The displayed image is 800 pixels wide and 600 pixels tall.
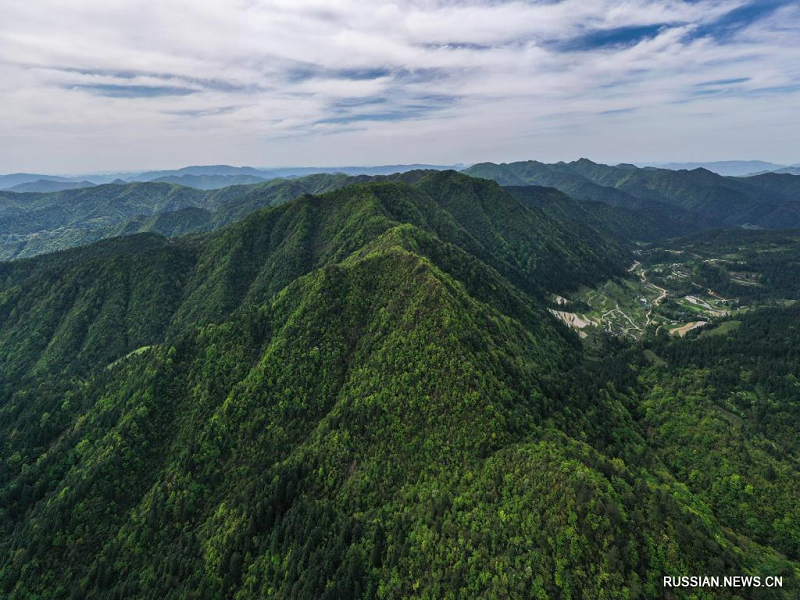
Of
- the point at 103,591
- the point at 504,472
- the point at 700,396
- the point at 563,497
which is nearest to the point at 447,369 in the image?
the point at 504,472

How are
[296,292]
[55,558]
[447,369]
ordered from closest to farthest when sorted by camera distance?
1. [55,558]
2. [447,369]
3. [296,292]

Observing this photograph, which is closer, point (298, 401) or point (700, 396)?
point (298, 401)

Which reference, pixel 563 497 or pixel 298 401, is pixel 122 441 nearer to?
pixel 298 401

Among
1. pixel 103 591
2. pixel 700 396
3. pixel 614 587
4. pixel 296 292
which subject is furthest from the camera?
pixel 296 292

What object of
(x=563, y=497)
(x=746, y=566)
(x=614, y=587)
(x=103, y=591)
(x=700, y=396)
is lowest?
(x=103, y=591)

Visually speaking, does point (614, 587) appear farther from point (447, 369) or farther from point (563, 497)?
point (447, 369)

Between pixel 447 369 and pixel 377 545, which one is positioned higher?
pixel 447 369

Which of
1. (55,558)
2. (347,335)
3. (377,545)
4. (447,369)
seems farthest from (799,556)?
(55,558)
